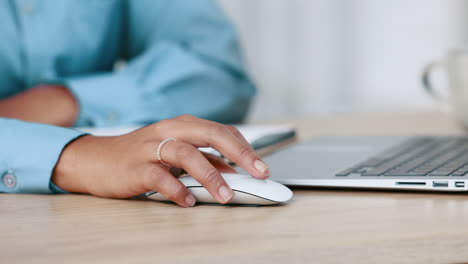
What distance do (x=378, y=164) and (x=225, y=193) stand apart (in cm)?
19

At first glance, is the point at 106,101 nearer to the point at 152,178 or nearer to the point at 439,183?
the point at 152,178

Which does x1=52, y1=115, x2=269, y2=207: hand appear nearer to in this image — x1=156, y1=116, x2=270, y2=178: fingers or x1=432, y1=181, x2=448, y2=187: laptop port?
x1=156, y1=116, x2=270, y2=178: fingers

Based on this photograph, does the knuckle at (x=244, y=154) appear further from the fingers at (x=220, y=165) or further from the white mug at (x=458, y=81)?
the white mug at (x=458, y=81)

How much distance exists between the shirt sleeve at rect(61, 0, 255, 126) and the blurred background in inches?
19.4

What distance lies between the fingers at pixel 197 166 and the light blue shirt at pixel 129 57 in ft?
1.57

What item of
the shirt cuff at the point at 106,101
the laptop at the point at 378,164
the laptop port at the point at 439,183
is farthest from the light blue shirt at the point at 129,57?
the laptop port at the point at 439,183

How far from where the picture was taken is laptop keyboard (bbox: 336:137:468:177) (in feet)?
1.67

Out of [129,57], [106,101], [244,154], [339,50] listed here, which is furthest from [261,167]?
[339,50]

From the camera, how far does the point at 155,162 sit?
48 cm

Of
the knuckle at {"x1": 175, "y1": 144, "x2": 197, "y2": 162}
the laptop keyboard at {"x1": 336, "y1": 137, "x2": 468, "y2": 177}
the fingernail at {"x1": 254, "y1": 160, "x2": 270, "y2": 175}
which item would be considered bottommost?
the laptop keyboard at {"x1": 336, "y1": 137, "x2": 468, "y2": 177}

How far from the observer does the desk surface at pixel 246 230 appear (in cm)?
34

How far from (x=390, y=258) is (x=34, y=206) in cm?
31

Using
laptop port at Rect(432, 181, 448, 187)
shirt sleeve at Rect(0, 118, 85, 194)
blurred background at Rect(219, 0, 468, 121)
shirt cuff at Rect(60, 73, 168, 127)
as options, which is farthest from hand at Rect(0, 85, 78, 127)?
blurred background at Rect(219, 0, 468, 121)

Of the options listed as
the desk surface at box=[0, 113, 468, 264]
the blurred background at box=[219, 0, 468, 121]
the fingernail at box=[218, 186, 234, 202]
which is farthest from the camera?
the blurred background at box=[219, 0, 468, 121]
